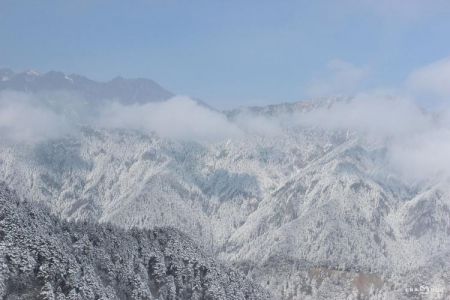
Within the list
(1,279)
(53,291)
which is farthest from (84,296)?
(1,279)

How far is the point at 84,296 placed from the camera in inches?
7849

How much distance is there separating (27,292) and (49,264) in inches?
529

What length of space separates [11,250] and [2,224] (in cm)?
943

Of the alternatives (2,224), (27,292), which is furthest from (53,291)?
(2,224)

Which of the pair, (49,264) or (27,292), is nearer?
(27,292)

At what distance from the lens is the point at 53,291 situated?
190m

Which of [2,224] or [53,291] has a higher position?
[2,224]

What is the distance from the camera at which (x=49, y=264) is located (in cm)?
19788

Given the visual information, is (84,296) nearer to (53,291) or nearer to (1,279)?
(53,291)

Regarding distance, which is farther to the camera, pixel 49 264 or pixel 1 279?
pixel 49 264

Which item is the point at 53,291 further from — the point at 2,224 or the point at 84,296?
the point at 2,224

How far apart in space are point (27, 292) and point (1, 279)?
8984mm

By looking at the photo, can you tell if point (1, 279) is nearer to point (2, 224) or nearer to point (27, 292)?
point (27, 292)

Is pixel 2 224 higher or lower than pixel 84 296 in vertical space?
higher
